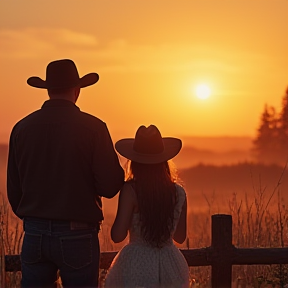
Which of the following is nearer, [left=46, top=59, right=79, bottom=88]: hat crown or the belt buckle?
the belt buckle

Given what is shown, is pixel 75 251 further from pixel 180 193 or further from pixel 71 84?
pixel 71 84

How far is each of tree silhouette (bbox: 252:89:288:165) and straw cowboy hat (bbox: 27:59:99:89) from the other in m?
39.2

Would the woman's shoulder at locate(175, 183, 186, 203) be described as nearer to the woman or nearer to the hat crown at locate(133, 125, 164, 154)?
the woman

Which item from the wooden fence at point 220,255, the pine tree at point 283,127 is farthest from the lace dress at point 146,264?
the pine tree at point 283,127

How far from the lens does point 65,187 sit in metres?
4.73

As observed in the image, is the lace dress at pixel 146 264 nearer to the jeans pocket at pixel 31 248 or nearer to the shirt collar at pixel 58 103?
the jeans pocket at pixel 31 248

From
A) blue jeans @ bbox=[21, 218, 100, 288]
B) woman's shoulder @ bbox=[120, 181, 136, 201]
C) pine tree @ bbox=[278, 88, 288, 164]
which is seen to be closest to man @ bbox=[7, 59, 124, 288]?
blue jeans @ bbox=[21, 218, 100, 288]

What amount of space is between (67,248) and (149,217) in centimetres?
60

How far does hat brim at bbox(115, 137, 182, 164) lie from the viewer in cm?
501

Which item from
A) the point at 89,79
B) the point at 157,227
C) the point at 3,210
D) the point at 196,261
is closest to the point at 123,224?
the point at 157,227

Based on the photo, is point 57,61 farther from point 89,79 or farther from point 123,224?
point 123,224

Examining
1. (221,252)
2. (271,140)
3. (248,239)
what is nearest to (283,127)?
(271,140)

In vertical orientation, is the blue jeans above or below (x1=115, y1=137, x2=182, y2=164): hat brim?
below

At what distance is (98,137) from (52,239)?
0.69 metres
